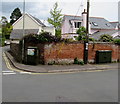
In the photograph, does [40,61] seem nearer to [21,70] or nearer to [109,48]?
[21,70]

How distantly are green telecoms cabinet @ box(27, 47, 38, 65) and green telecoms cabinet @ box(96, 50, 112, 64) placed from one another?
559cm

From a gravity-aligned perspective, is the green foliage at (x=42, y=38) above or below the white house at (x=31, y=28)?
below

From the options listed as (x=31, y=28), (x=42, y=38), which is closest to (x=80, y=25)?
(x=31, y=28)

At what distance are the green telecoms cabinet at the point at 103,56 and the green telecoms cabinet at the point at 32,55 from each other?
559cm

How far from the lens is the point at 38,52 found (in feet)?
39.6

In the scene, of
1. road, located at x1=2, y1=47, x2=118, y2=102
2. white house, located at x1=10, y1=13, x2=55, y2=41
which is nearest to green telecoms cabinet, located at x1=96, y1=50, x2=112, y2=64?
road, located at x1=2, y1=47, x2=118, y2=102

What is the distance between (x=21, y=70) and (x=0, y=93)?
4.69m

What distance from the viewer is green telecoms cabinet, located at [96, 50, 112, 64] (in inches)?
531

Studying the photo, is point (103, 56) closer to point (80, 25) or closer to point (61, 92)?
point (61, 92)

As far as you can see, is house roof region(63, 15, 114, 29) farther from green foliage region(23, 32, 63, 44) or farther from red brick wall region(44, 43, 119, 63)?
green foliage region(23, 32, 63, 44)

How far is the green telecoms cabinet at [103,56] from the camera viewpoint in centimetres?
1349

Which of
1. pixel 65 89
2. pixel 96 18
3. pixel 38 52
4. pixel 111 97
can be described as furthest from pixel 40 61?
pixel 96 18

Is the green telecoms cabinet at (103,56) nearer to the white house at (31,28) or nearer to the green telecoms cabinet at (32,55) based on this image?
the green telecoms cabinet at (32,55)

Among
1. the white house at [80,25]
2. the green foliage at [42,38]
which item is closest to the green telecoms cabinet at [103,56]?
the green foliage at [42,38]
